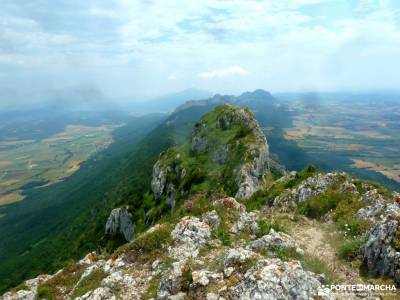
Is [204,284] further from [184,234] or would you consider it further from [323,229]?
[323,229]

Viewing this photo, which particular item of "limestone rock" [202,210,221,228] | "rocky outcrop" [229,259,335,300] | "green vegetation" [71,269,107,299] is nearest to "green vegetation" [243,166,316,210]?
"limestone rock" [202,210,221,228]

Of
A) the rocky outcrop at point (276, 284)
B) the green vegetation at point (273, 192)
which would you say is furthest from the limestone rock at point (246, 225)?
the green vegetation at point (273, 192)

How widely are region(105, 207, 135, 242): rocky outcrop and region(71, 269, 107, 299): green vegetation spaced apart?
7526cm

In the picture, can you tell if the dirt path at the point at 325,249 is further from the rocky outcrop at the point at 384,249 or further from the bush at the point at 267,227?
the bush at the point at 267,227

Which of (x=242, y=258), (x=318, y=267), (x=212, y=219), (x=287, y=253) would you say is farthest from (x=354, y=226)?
(x=242, y=258)

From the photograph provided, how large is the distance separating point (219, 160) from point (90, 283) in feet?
239

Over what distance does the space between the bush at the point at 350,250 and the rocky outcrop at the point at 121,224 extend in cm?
8057

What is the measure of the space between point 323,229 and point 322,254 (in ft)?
17.4

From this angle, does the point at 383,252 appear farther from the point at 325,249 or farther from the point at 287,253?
the point at 287,253

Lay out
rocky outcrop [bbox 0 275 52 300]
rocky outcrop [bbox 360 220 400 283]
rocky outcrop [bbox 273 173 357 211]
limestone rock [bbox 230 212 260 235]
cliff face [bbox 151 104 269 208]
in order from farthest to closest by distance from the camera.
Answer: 1. cliff face [bbox 151 104 269 208]
2. rocky outcrop [bbox 273 173 357 211]
3. limestone rock [bbox 230 212 260 235]
4. rocky outcrop [bbox 0 275 52 300]
5. rocky outcrop [bbox 360 220 400 283]

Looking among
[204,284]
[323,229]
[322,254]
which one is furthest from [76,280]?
[323,229]

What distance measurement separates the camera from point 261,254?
21875 mm

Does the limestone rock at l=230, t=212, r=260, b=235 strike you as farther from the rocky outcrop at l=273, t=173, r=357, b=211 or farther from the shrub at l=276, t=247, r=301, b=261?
the rocky outcrop at l=273, t=173, r=357, b=211

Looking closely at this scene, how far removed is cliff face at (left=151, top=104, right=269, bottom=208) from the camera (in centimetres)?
8006
